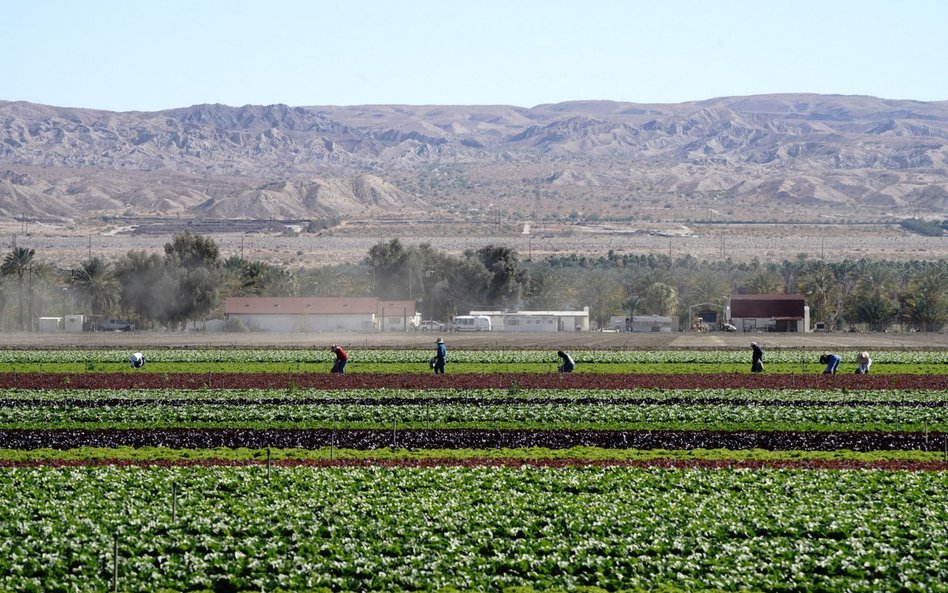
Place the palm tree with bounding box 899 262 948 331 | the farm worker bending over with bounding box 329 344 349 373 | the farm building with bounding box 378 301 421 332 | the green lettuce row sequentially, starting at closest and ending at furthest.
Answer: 1. the green lettuce row
2. the farm worker bending over with bounding box 329 344 349 373
3. the palm tree with bounding box 899 262 948 331
4. the farm building with bounding box 378 301 421 332

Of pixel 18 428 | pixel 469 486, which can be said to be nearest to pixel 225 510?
pixel 469 486

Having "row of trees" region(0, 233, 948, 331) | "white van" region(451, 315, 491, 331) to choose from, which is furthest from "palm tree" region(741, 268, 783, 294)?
"white van" region(451, 315, 491, 331)

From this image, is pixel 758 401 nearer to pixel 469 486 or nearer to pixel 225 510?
pixel 469 486

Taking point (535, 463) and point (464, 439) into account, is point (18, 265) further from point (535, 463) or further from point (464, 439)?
point (535, 463)

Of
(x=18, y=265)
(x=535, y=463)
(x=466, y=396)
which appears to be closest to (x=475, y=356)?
(x=466, y=396)

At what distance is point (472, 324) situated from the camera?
103m

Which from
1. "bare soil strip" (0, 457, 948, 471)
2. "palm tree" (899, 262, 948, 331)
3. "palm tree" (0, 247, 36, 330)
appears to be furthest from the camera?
"palm tree" (0, 247, 36, 330)

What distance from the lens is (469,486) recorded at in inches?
892

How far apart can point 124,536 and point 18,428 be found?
14.6m

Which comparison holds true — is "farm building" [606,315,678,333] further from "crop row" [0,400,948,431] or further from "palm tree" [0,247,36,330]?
"crop row" [0,400,948,431]

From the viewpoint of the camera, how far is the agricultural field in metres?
17.2

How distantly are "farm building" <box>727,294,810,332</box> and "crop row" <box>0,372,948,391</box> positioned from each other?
181 feet

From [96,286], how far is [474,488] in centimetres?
9365

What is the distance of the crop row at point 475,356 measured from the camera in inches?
2260
